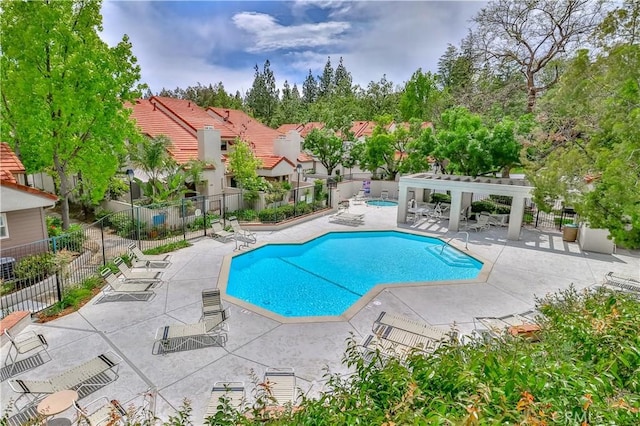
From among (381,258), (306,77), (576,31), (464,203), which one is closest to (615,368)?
(381,258)

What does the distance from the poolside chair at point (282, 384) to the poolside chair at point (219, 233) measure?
444 inches

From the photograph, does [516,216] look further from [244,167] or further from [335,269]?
[244,167]

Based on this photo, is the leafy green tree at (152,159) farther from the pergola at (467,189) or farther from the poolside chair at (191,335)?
the pergola at (467,189)

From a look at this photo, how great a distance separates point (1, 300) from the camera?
980 cm

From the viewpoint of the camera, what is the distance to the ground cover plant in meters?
2.58

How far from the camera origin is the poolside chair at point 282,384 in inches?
256

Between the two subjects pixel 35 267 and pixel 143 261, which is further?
pixel 143 261

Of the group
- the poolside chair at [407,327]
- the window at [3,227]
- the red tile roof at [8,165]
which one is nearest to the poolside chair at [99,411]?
the poolside chair at [407,327]

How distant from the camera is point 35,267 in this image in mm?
11086

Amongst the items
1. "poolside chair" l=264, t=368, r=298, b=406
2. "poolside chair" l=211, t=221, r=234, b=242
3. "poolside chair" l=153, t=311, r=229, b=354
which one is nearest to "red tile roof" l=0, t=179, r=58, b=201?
"poolside chair" l=211, t=221, r=234, b=242

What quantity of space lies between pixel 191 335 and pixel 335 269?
7683mm

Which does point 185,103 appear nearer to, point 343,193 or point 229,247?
point 343,193

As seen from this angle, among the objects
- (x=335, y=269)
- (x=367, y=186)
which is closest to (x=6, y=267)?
(x=335, y=269)

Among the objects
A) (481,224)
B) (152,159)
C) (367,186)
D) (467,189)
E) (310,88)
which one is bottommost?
(481,224)
